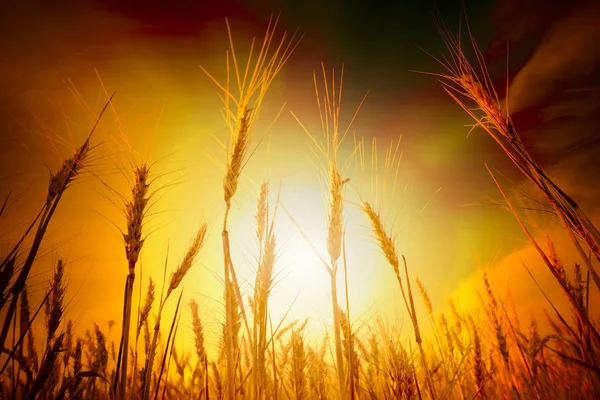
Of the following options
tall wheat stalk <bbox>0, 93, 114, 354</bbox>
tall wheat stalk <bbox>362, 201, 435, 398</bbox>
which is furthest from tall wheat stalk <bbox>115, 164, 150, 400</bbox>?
tall wheat stalk <bbox>362, 201, 435, 398</bbox>

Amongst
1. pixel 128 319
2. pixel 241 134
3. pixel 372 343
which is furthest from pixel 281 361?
pixel 241 134

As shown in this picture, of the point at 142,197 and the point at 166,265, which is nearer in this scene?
the point at 142,197

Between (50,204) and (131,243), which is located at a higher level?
(50,204)

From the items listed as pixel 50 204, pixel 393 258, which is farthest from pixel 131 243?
pixel 393 258

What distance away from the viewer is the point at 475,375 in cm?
238

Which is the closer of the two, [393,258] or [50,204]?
[50,204]

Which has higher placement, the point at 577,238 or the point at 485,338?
the point at 577,238

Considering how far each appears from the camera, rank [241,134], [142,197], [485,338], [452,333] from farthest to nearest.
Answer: [452,333], [485,338], [241,134], [142,197]

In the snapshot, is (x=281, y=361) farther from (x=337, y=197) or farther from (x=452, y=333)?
(x=452, y=333)

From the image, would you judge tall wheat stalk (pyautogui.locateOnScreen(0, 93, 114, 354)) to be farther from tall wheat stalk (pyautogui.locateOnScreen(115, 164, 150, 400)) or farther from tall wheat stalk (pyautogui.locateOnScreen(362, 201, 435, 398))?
tall wheat stalk (pyautogui.locateOnScreen(362, 201, 435, 398))

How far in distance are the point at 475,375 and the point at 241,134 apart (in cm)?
278

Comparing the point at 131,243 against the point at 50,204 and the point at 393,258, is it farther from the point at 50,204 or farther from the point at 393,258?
the point at 393,258

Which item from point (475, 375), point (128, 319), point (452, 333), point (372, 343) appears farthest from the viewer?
point (452, 333)

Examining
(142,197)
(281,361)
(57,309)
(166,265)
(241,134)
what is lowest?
(281,361)
